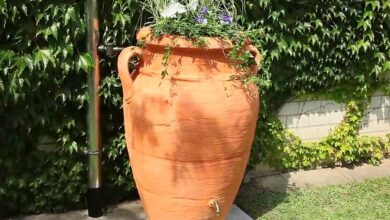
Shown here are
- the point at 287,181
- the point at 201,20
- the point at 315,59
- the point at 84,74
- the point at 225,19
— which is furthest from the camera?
the point at 287,181

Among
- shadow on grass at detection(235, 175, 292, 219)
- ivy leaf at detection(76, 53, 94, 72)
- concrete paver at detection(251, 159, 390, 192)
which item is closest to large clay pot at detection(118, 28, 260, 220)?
ivy leaf at detection(76, 53, 94, 72)

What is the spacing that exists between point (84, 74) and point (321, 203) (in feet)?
6.74

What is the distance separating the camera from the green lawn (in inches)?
143

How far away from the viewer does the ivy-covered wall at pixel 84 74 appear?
2.89 m

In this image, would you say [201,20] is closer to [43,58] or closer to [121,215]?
[43,58]

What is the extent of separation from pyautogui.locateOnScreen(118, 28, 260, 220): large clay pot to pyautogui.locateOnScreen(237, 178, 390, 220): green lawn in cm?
91

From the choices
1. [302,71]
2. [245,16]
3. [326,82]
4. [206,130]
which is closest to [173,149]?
[206,130]

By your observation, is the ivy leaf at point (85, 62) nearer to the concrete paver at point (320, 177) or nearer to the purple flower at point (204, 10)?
the purple flower at point (204, 10)

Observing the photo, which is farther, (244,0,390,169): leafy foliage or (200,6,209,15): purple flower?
(244,0,390,169): leafy foliage

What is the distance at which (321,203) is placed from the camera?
12.6ft

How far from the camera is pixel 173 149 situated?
265cm

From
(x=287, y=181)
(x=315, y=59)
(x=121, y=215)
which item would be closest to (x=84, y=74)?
(x=121, y=215)

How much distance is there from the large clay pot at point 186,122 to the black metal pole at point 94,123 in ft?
1.16

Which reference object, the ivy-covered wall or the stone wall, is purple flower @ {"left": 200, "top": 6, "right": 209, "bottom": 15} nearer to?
the ivy-covered wall
